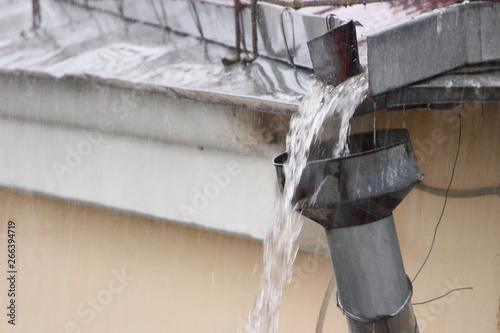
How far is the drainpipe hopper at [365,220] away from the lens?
6.98 feet

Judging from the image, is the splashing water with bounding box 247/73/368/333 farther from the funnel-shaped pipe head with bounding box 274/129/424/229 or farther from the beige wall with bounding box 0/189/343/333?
the beige wall with bounding box 0/189/343/333

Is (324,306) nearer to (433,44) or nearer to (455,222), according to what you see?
(455,222)

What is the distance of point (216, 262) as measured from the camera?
3684 mm

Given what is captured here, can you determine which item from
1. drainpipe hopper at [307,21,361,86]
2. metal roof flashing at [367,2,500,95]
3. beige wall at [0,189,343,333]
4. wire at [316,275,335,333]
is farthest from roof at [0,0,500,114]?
wire at [316,275,335,333]

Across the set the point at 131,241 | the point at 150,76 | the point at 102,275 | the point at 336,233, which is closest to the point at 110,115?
the point at 150,76

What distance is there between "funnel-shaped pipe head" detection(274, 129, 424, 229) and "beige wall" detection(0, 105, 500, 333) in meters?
0.67

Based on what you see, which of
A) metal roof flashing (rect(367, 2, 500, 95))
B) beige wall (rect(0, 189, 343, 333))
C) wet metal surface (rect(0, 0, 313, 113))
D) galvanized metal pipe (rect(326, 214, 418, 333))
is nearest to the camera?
metal roof flashing (rect(367, 2, 500, 95))

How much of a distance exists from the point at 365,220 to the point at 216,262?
1617 mm

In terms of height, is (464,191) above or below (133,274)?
above

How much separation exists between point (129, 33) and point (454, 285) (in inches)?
89.2

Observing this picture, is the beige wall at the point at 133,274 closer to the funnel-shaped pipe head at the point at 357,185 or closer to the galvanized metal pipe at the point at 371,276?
the galvanized metal pipe at the point at 371,276

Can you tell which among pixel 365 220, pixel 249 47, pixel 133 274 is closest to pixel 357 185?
pixel 365 220

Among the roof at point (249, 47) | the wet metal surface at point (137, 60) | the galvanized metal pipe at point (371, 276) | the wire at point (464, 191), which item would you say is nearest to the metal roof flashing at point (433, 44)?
the roof at point (249, 47)

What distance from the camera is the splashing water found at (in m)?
2.29
